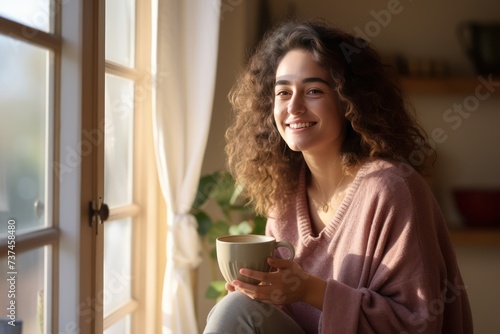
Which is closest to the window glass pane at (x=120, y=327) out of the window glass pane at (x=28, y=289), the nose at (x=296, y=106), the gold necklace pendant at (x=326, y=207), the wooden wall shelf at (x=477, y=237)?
the window glass pane at (x=28, y=289)

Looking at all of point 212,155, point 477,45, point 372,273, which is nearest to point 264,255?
point 372,273

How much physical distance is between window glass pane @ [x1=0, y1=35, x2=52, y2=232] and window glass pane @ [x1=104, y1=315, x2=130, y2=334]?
64cm

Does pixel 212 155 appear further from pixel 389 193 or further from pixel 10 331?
pixel 10 331

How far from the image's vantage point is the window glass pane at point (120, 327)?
174 centimetres

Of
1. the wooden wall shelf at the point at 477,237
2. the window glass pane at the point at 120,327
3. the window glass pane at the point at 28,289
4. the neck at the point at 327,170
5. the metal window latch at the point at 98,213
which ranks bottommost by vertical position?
the window glass pane at the point at 120,327

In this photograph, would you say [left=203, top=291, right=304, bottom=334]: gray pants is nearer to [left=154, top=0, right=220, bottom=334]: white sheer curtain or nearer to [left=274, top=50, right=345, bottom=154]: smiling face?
[left=274, top=50, right=345, bottom=154]: smiling face

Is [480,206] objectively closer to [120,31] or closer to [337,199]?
[337,199]

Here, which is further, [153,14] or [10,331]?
[153,14]

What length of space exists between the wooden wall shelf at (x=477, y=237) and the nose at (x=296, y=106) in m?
1.56

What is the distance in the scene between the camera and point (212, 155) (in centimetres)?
240

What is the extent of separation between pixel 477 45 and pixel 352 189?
5.32ft

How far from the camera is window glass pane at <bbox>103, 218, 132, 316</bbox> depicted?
1704 mm

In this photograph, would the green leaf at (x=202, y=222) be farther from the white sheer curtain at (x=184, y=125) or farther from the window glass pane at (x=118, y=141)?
the window glass pane at (x=118, y=141)

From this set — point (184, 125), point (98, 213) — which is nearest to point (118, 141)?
point (184, 125)
